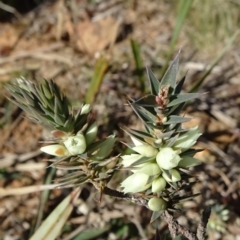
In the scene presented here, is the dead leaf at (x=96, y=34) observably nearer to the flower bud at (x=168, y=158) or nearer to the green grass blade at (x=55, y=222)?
the green grass blade at (x=55, y=222)

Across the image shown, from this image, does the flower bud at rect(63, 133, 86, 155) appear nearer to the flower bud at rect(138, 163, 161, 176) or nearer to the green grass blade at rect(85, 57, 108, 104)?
the flower bud at rect(138, 163, 161, 176)

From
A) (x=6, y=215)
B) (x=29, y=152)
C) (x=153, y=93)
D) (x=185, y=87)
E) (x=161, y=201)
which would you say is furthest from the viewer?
A: (x=185, y=87)

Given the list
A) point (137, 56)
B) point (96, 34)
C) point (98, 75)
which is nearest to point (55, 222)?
point (98, 75)

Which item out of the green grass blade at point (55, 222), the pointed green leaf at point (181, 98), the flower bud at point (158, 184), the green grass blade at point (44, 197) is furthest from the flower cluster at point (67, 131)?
the green grass blade at point (44, 197)

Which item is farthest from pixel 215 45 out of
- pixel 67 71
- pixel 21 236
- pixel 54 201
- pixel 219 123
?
pixel 21 236

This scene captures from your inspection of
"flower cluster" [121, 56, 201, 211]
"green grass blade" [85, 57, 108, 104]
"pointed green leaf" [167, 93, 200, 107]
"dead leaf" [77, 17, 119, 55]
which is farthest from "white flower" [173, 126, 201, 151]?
"dead leaf" [77, 17, 119, 55]

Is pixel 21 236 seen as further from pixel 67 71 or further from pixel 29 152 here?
pixel 67 71
